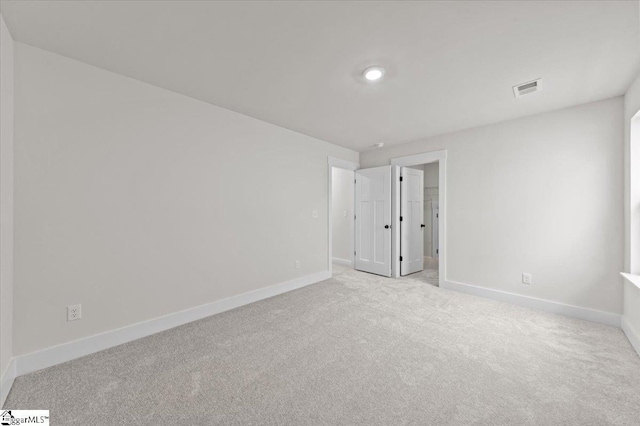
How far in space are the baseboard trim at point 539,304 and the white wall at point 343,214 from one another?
2286 millimetres

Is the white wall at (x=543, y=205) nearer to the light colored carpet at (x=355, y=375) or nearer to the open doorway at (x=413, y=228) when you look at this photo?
the light colored carpet at (x=355, y=375)

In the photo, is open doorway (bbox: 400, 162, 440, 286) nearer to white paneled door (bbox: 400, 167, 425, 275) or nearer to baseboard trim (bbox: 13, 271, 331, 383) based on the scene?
white paneled door (bbox: 400, 167, 425, 275)

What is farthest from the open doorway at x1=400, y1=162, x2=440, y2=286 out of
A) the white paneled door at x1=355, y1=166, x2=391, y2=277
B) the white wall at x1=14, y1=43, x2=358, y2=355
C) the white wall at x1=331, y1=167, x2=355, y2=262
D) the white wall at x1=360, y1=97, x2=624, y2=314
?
the white wall at x1=14, y1=43, x2=358, y2=355

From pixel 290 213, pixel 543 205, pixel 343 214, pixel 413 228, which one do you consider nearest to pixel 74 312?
pixel 290 213

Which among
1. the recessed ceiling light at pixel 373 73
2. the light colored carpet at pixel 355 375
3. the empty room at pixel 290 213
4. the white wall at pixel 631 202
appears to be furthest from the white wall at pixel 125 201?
the white wall at pixel 631 202

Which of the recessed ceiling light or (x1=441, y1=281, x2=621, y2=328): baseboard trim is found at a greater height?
the recessed ceiling light

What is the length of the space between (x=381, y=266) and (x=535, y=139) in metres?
2.94

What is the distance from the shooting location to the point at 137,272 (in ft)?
7.84

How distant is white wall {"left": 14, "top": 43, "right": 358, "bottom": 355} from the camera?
6.24ft

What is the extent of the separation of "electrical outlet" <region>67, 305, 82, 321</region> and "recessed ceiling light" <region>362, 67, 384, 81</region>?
3.13 meters

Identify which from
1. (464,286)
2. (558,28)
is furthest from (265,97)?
(464,286)

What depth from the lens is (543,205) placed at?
310 cm

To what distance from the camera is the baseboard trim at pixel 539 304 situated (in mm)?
2705

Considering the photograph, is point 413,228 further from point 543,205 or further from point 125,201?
point 125,201
